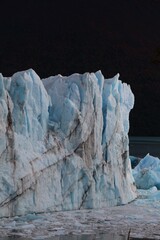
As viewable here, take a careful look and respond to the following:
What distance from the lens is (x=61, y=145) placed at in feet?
42.0

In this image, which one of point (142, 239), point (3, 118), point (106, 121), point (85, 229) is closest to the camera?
point (142, 239)

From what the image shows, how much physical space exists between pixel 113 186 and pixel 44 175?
7.92ft

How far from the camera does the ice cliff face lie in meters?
11.5

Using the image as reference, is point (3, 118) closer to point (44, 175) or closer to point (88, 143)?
point (44, 175)

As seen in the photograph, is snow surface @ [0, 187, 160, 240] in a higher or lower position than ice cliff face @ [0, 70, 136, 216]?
lower

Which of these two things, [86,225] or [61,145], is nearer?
[86,225]

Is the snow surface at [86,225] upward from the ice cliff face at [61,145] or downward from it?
downward

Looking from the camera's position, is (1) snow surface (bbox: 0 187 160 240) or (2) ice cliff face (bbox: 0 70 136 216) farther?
(2) ice cliff face (bbox: 0 70 136 216)

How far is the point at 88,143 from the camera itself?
44.6 ft

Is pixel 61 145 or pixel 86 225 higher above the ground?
pixel 61 145

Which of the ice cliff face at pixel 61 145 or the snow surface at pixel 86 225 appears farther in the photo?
the ice cliff face at pixel 61 145

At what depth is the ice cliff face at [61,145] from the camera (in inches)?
452

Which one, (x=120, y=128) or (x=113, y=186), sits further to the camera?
(x=120, y=128)

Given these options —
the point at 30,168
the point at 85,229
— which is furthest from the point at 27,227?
the point at 30,168
